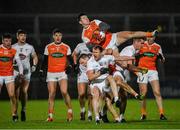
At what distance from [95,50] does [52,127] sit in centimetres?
239

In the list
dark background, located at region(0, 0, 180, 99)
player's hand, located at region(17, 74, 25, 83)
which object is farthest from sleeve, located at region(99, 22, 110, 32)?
dark background, located at region(0, 0, 180, 99)

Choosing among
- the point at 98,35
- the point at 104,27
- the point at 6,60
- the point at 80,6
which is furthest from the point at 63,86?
the point at 80,6

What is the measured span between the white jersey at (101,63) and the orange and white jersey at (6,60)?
2.72 m

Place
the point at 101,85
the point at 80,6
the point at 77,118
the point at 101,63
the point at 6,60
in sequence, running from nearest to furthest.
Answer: the point at 101,85 < the point at 101,63 < the point at 6,60 < the point at 77,118 < the point at 80,6

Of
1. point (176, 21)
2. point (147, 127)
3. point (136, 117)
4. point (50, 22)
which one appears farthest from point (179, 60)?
point (147, 127)

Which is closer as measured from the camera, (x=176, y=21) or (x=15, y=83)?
(x=15, y=83)

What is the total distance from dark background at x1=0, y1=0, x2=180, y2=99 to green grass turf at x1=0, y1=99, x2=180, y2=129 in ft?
3.37

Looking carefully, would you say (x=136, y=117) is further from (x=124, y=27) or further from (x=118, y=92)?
(x=124, y=27)

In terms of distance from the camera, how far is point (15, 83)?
2138 cm

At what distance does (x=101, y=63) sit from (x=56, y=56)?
7.96 feet

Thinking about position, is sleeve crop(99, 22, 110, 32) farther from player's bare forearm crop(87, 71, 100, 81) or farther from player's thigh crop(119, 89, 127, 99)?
player's thigh crop(119, 89, 127, 99)

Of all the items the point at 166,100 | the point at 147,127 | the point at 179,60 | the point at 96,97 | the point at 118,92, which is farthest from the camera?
the point at 179,60

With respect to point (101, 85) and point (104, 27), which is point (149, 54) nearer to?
point (104, 27)

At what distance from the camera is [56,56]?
2108 centimetres
